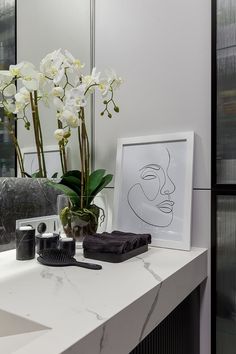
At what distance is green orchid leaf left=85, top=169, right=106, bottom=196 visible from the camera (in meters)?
1.06

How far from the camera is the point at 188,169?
99 centimetres

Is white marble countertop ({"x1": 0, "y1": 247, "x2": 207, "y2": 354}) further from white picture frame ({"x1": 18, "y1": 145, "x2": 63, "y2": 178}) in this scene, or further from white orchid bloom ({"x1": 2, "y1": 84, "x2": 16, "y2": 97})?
white orchid bloom ({"x1": 2, "y1": 84, "x2": 16, "y2": 97})

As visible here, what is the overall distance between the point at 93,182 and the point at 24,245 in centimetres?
33

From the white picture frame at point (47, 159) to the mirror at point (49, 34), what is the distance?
2 cm

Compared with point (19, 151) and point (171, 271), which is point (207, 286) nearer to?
point (171, 271)

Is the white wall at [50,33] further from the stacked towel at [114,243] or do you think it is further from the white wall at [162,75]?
the stacked towel at [114,243]

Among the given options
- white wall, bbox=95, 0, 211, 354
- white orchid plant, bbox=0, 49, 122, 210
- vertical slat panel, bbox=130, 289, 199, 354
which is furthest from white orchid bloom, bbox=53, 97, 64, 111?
vertical slat panel, bbox=130, 289, 199, 354

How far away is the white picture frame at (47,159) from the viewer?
3.52ft

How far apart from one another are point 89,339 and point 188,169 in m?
0.66

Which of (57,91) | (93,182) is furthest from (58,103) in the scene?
(93,182)

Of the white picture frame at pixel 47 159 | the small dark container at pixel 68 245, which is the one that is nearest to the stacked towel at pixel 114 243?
the small dark container at pixel 68 245

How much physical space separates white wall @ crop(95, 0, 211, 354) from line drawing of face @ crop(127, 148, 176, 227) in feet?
0.29

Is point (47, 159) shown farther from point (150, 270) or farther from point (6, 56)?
point (150, 270)

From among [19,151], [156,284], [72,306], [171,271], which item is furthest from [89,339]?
[19,151]
